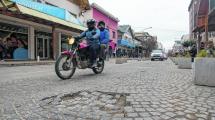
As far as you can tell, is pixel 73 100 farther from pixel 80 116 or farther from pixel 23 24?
pixel 23 24

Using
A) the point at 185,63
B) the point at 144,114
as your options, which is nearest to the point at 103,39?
the point at 185,63

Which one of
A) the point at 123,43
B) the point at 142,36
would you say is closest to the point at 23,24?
the point at 123,43

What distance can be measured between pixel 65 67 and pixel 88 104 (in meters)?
3.40

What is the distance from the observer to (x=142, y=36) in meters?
90.5

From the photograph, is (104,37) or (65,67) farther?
(104,37)

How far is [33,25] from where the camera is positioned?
76.8 feet

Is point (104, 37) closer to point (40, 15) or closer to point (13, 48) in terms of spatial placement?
point (40, 15)

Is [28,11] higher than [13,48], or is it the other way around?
[28,11]

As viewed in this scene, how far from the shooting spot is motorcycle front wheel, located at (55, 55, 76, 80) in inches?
294

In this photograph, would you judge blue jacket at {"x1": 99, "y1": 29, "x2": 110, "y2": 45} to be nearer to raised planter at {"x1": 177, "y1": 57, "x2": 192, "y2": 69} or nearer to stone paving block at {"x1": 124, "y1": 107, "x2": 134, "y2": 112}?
raised planter at {"x1": 177, "y1": 57, "x2": 192, "y2": 69}

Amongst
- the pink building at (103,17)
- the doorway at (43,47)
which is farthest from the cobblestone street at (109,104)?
the pink building at (103,17)

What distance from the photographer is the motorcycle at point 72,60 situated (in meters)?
7.55

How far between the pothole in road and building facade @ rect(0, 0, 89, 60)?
12421 mm

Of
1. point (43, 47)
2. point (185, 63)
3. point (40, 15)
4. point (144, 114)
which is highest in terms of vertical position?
point (40, 15)
